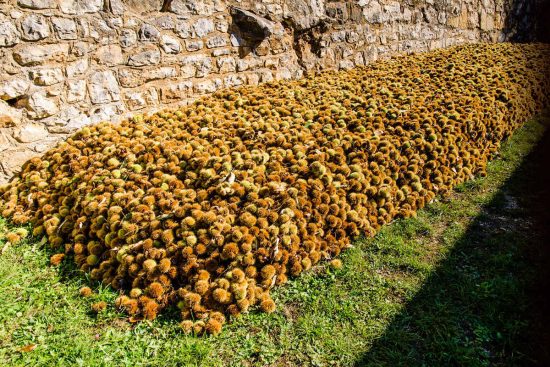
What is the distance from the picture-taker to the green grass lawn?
6.77 ft

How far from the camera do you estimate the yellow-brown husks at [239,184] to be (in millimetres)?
2438

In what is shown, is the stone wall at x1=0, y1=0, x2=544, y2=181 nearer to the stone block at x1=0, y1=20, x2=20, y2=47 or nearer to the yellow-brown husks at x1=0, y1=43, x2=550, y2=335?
the stone block at x1=0, y1=20, x2=20, y2=47

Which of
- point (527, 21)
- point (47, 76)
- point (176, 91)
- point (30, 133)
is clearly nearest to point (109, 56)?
point (47, 76)

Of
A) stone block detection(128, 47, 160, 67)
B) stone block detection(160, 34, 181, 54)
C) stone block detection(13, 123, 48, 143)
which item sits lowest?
stone block detection(13, 123, 48, 143)

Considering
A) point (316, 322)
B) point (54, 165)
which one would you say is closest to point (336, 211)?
point (316, 322)

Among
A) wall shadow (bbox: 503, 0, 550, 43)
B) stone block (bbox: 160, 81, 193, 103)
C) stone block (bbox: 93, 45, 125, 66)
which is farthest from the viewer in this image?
wall shadow (bbox: 503, 0, 550, 43)

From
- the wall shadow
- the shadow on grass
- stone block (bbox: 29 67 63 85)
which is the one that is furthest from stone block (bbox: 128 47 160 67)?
the wall shadow

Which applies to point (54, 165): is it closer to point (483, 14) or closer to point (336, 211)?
point (336, 211)

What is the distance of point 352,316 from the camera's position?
2.32m

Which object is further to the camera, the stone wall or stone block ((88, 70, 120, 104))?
stone block ((88, 70, 120, 104))

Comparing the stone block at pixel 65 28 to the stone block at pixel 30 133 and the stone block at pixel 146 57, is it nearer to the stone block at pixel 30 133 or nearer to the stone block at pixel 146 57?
the stone block at pixel 146 57

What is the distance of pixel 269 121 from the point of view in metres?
3.68

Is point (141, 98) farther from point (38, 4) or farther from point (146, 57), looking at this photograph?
point (38, 4)

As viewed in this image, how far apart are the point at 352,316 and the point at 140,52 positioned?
10.2 ft
